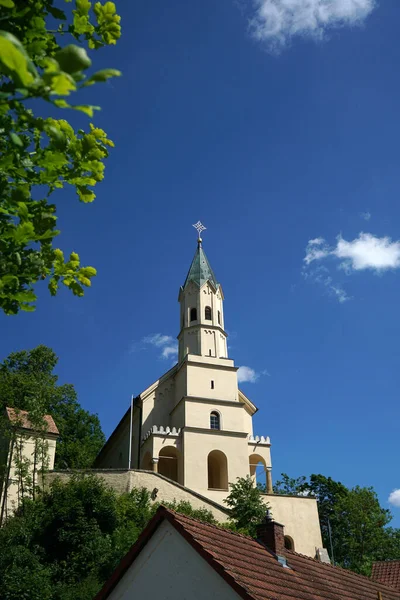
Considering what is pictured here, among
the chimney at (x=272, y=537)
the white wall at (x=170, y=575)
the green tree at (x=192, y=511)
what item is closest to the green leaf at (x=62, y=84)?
the white wall at (x=170, y=575)

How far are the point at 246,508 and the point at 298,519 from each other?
7851mm

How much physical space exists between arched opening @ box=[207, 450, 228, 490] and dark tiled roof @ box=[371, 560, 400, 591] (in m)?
13.0

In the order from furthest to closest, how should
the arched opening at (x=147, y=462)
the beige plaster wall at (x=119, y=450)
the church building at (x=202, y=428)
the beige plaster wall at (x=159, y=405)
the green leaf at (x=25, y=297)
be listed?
the beige plaster wall at (x=119, y=450) < the beige plaster wall at (x=159, y=405) < the arched opening at (x=147, y=462) < the church building at (x=202, y=428) < the green leaf at (x=25, y=297)

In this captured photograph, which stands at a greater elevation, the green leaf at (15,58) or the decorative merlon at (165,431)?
the decorative merlon at (165,431)

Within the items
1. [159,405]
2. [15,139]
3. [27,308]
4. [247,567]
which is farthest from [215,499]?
[15,139]

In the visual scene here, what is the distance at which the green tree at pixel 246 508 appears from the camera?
102 feet

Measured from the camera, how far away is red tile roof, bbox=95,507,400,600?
35.8ft

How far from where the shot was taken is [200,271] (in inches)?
2003

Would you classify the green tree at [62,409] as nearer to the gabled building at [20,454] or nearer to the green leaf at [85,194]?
the gabled building at [20,454]

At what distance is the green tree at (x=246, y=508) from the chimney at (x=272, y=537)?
52.9 feet

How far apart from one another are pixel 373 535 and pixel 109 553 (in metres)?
30.8

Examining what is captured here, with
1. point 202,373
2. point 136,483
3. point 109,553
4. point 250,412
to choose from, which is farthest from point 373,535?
point 109,553

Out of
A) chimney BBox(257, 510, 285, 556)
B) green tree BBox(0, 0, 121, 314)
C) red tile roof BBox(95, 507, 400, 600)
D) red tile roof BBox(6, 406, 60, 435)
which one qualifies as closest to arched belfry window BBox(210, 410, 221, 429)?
red tile roof BBox(6, 406, 60, 435)

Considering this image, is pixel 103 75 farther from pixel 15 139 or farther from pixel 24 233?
pixel 24 233
